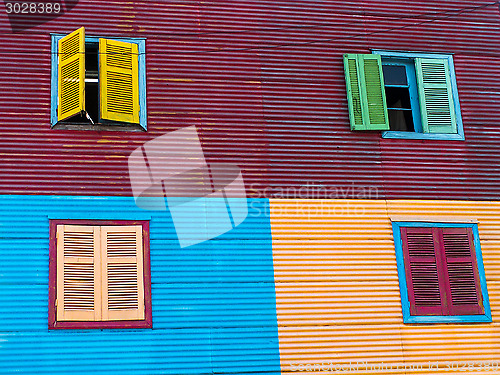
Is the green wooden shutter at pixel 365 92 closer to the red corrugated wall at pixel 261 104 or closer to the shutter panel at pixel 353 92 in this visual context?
the shutter panel at pixel 353 92

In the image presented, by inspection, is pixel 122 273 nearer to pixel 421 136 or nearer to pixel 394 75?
pixel 421 136

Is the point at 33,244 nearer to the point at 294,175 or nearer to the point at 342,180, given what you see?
the point at 294,175

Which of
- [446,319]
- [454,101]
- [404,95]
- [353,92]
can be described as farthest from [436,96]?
[446,319]

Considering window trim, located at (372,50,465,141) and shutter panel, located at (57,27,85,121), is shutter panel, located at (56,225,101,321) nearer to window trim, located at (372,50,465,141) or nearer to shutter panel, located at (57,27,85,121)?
shutter panel, located at (57,27,85,121)

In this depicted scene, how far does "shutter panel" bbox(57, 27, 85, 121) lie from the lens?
43.5 feet

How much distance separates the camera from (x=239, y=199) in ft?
44.6

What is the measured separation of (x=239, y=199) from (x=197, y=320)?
2336 mm

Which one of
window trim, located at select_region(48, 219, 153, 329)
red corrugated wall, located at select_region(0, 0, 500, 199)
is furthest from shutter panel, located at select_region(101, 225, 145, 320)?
red corrugated wall, located at select_region(0, 0, 500, 199)

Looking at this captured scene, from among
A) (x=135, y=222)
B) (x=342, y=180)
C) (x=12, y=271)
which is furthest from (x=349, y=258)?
(x=12, y=271)

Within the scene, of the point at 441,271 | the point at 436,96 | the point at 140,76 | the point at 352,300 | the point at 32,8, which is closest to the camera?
the point at 352,300

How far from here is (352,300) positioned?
13.3 meters

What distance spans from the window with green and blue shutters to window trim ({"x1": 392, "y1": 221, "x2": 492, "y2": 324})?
1798 millimetres

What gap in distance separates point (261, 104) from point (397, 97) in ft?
9.78

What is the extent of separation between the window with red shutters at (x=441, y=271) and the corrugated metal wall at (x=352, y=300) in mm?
258
